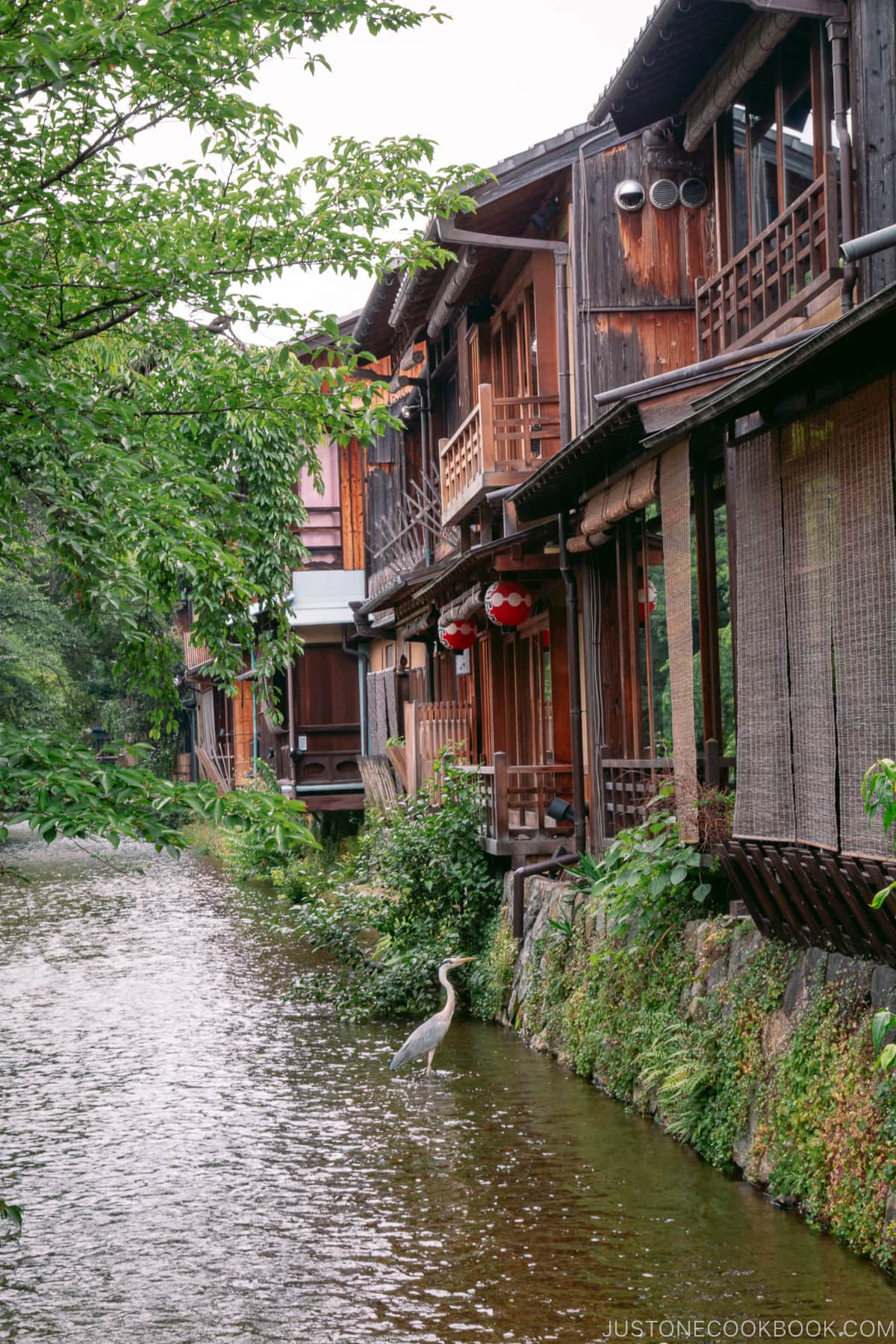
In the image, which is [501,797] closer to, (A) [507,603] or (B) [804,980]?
(A) [507,603]

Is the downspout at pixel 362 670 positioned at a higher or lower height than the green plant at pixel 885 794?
higher

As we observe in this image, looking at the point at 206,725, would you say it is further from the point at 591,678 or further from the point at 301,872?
the point at 591,678

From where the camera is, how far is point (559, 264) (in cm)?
1666

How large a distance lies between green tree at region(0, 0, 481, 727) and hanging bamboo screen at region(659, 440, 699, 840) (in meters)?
2.28

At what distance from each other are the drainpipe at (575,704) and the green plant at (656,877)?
352 centimetres

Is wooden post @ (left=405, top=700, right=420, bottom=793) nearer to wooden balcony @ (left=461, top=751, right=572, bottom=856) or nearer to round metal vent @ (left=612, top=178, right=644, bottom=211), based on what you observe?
wooden balcony @ (left=461, top=751, right=572, bottom=856)

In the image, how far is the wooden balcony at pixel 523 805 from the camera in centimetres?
1562

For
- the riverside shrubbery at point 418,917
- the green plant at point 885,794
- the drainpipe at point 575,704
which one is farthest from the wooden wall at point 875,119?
the riverside shrubbery at point 418,917

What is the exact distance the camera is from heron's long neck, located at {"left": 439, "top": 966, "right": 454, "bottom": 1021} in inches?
507

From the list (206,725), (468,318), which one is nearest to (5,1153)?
(468,318)

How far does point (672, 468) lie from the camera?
10477mm

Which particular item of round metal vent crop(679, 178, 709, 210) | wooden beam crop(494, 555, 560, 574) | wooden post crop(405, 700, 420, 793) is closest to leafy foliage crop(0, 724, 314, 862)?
wooden beam crop(494, 555, 560, 574)

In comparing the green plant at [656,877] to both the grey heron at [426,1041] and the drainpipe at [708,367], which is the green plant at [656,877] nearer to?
the grey heron at [426,1041]

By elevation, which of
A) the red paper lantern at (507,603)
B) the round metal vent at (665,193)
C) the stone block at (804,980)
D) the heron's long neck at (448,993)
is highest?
the round metal vent at (665,193)
